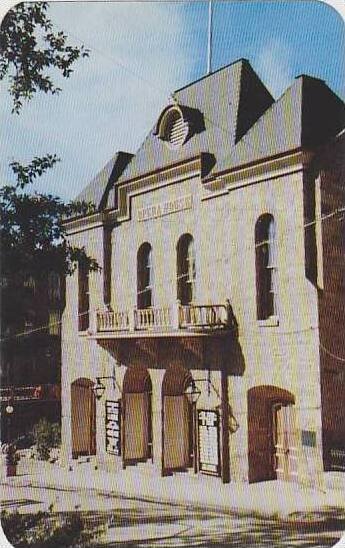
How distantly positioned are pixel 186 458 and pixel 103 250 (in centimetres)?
172

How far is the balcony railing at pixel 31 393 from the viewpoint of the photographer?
573cm

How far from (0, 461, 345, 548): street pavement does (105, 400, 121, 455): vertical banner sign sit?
19 centimetres

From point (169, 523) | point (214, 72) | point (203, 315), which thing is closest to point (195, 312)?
point (203, 315)

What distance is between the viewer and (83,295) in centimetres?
596

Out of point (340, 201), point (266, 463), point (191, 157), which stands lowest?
point (266, 463)

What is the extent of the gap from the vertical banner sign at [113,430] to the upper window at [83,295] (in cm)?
71

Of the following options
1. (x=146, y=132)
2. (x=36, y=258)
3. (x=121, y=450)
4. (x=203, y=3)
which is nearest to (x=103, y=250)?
(x=36, y=258)

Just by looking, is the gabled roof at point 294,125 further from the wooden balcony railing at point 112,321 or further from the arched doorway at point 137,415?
the arched doorway at point 137,415

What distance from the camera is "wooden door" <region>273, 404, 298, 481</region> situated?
5.45m

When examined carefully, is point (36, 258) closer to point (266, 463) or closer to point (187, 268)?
point (187, 268)

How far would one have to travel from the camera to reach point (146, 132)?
18.8 ft

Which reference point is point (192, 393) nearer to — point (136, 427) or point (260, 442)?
point (136, 427)

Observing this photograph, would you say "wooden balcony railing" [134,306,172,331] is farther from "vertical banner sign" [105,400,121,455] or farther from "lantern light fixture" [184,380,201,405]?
"vertical banner sign" [105,400,121,455]

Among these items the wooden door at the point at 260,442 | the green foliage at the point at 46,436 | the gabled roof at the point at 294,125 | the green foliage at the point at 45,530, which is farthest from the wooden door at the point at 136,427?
the gabled roof at the point at 294,125
